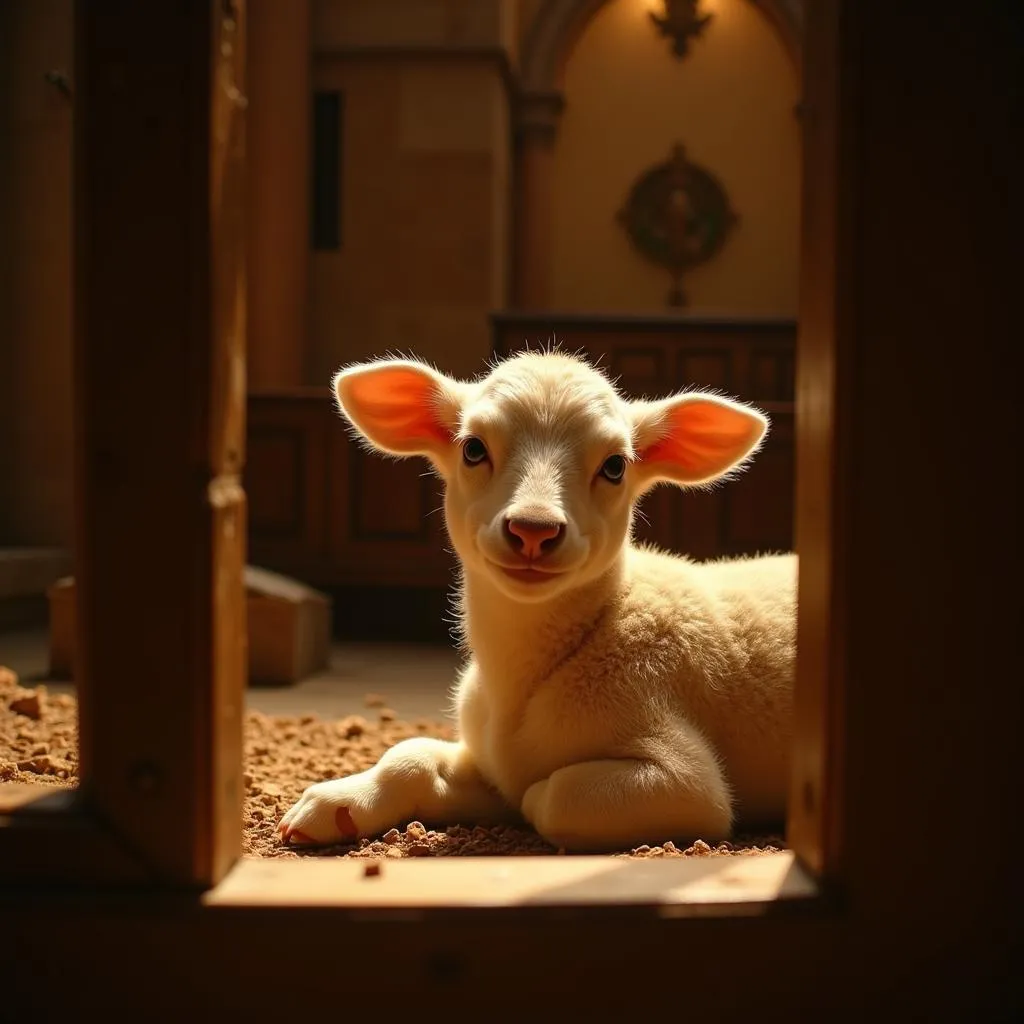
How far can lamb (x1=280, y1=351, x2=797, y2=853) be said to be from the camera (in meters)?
2.37

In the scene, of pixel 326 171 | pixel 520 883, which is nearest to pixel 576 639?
pixel 520 883

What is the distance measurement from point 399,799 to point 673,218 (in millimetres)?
12120

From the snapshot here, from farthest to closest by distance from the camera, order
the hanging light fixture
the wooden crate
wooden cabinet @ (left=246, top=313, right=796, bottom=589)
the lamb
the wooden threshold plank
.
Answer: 1. the hanging light fixture
2. wooden cabinet @ (left=246, top=313, right=796, bottom=589)
3. the wooden crate
4. the lamb
5. the wooden threshold plank

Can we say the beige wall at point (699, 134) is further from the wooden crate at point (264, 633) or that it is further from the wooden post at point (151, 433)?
the wooden post at point (151, 433)

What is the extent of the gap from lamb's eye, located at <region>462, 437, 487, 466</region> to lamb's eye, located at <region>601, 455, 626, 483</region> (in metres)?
0.27

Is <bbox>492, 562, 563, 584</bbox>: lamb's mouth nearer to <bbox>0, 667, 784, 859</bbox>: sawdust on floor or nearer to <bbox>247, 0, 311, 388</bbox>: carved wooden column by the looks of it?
<bbox>0, 667, 784, 859</bbox>: sawdust on floor

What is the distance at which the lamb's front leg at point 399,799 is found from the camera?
100 inches

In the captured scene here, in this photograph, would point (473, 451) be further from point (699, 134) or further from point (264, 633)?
point (699, 134)

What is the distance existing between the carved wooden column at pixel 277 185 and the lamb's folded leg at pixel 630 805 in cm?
855

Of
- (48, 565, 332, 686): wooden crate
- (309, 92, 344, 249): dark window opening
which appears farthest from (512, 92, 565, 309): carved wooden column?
(48, 565, 332, 686): wooden crate

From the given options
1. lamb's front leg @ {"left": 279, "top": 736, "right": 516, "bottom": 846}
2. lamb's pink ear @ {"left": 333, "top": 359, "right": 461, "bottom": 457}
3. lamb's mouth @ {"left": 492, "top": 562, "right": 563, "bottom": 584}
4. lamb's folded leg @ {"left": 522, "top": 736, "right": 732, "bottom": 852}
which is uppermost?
lamb's pink ear @ {"left": 333, "top": 359, "right": 461, "bottom": 457}

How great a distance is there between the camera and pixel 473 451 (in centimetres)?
259

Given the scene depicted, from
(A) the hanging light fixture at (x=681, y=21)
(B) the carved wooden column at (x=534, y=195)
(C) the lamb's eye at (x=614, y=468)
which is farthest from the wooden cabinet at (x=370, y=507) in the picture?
(A) the hanging light fixture at (x=681, y=21)

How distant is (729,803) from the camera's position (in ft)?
8.27
